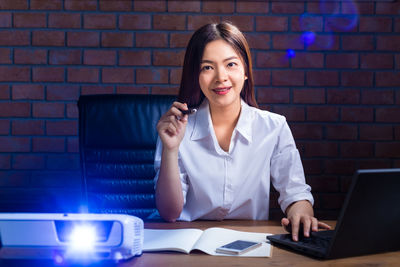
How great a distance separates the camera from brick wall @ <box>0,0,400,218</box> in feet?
7.08

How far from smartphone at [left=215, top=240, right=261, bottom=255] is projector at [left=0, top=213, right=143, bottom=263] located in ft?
0.70

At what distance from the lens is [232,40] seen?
1.47 metres

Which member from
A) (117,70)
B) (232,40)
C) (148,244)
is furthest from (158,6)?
(148,244)

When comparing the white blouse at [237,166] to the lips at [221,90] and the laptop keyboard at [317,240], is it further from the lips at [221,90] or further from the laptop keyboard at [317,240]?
the laptop keyboard at [317,240]

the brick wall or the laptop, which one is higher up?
the brick wall

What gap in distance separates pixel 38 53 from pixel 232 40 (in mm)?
1157

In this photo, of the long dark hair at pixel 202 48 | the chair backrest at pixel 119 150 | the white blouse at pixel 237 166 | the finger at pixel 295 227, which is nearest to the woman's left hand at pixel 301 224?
the finger at pixel 295 227

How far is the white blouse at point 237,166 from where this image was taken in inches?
58.9

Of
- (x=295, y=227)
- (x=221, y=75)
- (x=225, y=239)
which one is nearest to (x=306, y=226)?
(x=295, y=227)

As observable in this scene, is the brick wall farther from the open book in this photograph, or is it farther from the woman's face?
the open book

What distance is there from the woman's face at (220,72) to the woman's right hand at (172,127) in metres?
0.15

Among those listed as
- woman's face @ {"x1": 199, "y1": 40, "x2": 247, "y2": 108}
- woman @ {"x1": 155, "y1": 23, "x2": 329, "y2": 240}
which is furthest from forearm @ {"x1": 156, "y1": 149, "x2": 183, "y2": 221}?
woman's face @ {"x1": 199, "y1": 40, "x2": 247, "y2": 108}

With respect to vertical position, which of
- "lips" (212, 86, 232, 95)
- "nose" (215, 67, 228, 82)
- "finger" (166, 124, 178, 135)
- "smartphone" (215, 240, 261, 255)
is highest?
"nose" (215, 67, 228, 82)

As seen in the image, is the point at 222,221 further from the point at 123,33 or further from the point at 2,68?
the point at 2,68
